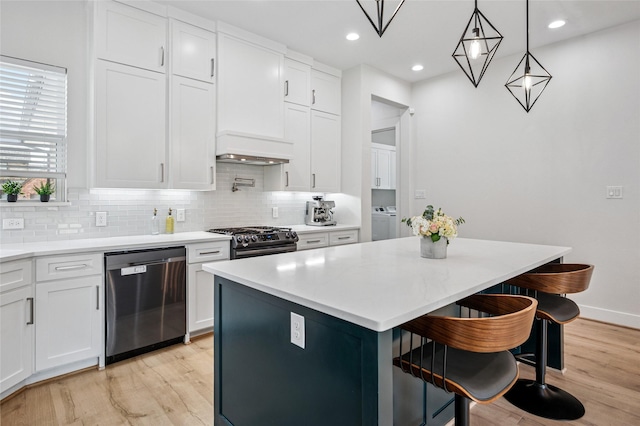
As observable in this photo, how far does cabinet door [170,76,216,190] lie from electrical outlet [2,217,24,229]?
1.13m

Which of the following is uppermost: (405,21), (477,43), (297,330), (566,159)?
(405,21)

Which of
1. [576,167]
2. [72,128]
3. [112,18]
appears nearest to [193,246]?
[72,128]

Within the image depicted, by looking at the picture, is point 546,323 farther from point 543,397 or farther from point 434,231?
point 434,231

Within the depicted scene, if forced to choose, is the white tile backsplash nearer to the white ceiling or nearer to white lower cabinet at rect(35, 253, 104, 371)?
white lower cabinet at rect(35, 253, 104, 371)

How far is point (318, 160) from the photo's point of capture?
455 centimetres

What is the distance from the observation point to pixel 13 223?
272cm

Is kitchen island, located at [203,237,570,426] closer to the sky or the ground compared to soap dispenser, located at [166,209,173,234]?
closer to the ground

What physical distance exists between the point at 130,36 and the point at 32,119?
40.2 inches

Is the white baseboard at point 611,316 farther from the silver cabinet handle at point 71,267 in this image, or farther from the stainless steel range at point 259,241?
the silver cabinet handle at point 71,267

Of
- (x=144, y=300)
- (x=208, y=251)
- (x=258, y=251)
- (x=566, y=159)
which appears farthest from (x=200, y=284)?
(x=566, y=159)

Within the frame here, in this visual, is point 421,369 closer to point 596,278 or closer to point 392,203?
point 596,278

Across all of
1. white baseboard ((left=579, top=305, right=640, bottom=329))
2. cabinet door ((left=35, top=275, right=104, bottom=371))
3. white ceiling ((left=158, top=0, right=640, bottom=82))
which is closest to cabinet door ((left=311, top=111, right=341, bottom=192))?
white ceiling ((left=158, top=0, right=640, bottom=82))

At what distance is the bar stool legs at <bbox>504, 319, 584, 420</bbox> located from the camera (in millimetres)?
2115

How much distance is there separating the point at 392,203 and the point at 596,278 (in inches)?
149
